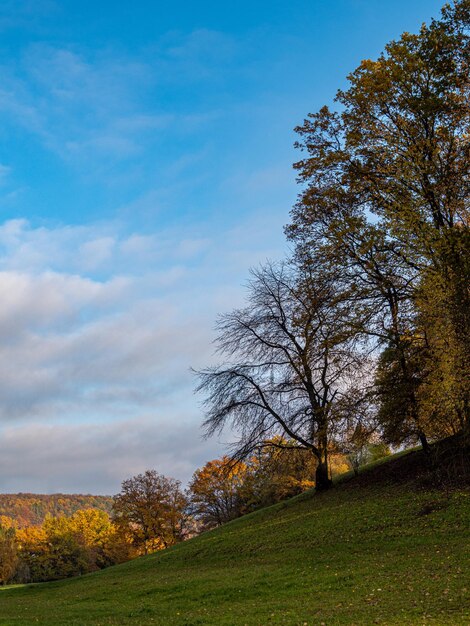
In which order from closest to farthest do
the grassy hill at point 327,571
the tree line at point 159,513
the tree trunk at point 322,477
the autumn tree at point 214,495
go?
the grassy hill at point 327,571
the tree trunk at point 322,477
the tree line at point 159,513
the autumn tree at point 214,495

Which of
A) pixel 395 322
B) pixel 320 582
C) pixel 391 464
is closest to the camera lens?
A: pixel 320 582

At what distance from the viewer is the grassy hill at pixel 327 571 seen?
10477mm

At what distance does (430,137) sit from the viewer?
2084 cm

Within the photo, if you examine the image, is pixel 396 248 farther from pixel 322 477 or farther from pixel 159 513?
pixel 159 513

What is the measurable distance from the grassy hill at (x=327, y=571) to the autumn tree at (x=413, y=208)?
3469 mm

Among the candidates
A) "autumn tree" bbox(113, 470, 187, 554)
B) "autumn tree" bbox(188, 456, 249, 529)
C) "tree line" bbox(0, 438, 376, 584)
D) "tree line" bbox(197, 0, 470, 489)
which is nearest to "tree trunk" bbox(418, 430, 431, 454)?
"tree line" bbox(197, 0, 470, 489)

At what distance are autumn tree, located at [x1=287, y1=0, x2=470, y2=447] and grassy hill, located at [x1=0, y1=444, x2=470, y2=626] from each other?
11.4ft

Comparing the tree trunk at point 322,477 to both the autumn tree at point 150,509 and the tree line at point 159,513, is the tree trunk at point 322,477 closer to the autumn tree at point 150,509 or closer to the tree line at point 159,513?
the tree line at point 159,513

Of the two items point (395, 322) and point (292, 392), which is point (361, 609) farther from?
point (292, 392)

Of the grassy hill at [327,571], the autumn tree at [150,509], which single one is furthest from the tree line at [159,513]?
the grassy hill at [327,571]

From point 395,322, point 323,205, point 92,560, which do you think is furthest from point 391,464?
point 92,560

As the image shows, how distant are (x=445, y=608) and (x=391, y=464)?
1768 centimetres

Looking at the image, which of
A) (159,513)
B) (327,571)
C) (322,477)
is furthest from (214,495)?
(327,571)

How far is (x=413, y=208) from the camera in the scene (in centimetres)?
1920
